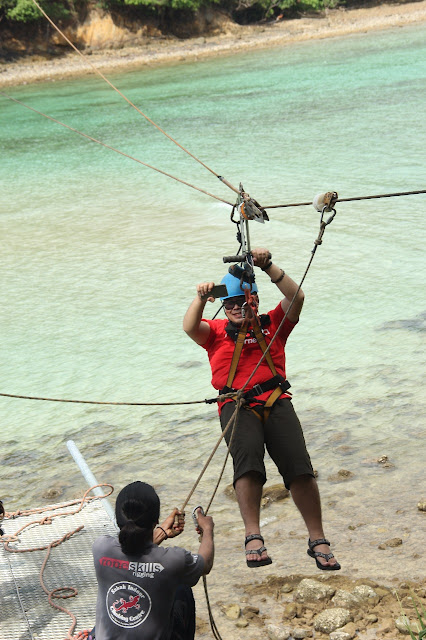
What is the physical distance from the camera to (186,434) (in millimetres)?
6781

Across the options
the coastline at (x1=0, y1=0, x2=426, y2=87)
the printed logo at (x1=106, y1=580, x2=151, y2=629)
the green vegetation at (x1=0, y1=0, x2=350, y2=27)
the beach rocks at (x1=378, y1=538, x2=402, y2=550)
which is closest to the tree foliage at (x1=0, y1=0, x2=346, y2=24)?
the green vegetation at (x1=0, y1=0, x2=350, y2=27)

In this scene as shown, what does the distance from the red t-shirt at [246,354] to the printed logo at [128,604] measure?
1.34m

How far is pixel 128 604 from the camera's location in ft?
10.1

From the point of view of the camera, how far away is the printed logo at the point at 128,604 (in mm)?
3061

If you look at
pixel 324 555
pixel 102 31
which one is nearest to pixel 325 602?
pixel 324 555

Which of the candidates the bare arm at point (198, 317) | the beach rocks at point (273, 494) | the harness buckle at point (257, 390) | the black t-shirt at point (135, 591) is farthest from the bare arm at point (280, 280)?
the beach rocks at point (273, 494)

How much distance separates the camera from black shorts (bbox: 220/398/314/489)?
402 centimetres

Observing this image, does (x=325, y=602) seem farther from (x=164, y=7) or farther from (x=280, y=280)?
(x=164, y=7)

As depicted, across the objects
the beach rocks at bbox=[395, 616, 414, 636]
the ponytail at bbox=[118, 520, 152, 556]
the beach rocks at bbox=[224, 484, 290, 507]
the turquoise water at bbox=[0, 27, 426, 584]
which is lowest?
the turquoise water at bbox=[0, 27, 426, 584]

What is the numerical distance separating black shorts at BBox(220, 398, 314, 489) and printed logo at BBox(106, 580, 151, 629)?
3.49 ft

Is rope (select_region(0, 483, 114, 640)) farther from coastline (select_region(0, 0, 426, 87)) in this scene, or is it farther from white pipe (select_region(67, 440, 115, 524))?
coastline (select_region(0, 0, 426, 87))

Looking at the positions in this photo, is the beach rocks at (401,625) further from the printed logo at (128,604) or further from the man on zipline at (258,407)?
the printed logo at (128,604)

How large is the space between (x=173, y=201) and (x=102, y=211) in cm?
139

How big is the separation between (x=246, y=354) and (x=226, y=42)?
43874 mm
